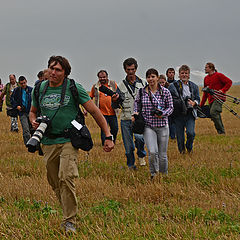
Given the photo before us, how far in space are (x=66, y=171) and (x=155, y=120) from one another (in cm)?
256

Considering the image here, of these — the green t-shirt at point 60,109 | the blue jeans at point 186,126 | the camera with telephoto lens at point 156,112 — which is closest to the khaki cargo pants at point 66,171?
the green t-shirt at point 60,109

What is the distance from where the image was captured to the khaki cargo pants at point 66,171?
12.7ft

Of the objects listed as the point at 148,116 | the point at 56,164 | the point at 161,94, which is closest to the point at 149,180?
the point at 148,116

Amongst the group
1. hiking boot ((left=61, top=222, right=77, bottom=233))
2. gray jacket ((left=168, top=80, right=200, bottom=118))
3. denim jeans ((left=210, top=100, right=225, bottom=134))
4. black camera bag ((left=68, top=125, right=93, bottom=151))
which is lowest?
hiking boot ((left=61, top=222, right=77, bottom=233))

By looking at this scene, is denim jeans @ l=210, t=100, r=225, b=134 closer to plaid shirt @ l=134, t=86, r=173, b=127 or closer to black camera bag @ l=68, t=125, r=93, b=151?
plaid shirt @ l=134, t=86, r=173, b=127

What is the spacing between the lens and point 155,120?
6031 mm

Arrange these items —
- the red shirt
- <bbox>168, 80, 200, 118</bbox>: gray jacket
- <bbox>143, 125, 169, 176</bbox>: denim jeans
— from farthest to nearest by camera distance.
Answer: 1. the red shirt
2. <bbox>168, 80, 200, 118</bbox>: gray jacket
3. <bbox>143, 125, 169, 176</bbox>: denim jeans

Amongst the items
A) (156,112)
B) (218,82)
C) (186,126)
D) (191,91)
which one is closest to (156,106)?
(156,112)

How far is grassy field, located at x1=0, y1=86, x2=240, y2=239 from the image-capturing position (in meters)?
3.82

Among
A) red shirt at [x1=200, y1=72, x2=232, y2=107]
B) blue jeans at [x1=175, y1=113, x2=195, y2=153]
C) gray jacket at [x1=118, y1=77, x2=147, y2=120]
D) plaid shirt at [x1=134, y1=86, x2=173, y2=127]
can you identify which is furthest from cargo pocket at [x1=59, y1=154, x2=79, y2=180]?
red shirt at [x1=200, y1=72, x2=232, y2=107]

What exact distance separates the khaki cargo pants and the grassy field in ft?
0.90

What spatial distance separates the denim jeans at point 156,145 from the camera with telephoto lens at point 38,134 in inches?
101

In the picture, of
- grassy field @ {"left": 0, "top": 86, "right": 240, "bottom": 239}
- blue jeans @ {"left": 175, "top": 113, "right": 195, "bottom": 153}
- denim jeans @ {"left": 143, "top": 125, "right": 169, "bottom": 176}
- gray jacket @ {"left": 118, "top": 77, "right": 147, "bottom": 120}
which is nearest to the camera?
grassy field @ {"left": 0, "top": 86, "right": 240, "bottom": 239}

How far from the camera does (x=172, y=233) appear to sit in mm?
3734
